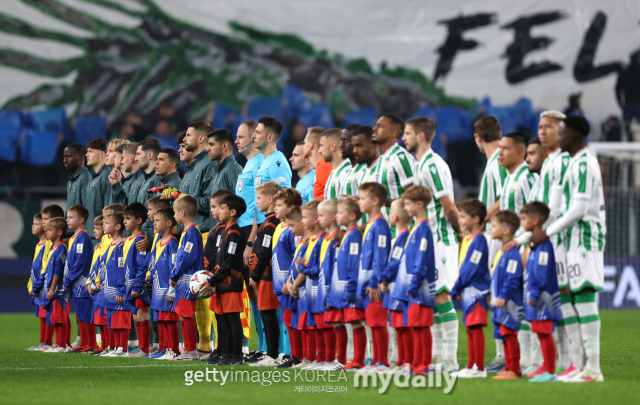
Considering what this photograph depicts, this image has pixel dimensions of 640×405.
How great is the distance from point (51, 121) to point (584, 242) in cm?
1834

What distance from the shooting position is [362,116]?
24.0 metres

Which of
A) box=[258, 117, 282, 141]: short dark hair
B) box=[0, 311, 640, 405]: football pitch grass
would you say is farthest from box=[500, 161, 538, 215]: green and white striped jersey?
box=[258, 117, 282, 141]: short dark hair

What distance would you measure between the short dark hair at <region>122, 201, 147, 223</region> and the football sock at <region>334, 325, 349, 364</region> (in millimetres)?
2894

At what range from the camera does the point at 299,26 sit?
83.6 feet

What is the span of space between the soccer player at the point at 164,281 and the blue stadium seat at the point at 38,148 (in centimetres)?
1346

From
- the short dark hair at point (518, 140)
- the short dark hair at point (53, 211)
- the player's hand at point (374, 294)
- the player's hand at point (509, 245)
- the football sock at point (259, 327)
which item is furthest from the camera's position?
the short dark hair at point (53, 211)

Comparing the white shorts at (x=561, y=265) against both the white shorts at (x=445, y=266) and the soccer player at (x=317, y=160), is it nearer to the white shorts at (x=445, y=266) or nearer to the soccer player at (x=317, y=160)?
the white shorts at (x=445, y=266)

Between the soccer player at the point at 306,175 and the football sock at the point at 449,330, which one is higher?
the soccer player at the point at 306,175

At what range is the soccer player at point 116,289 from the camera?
880 cm

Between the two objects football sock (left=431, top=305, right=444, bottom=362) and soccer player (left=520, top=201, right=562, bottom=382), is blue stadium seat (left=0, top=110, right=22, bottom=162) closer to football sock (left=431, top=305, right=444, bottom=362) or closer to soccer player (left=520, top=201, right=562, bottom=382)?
football sock (left=431, top=305, right=444, bottom=362)

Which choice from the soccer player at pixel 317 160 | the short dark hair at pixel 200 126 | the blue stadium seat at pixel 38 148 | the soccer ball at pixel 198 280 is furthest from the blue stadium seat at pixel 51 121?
the soccer ball at pixel 198 280

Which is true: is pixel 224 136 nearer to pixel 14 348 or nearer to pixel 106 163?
pixel 106 163

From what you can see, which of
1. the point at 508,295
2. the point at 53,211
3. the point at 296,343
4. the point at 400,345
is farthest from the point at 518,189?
the point at 53,211

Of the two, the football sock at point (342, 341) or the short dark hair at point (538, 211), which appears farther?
the football sock at point (342, 341)
